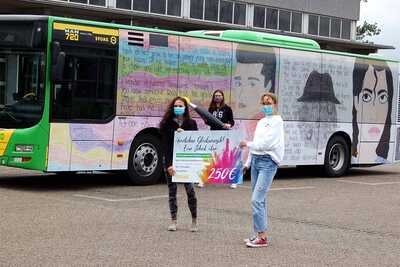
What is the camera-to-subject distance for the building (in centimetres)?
3011

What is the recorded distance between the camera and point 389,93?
1969cm

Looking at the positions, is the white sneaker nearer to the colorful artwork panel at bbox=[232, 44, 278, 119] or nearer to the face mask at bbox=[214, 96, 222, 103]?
the face mask at bbox=[214, 96, 222, 103]

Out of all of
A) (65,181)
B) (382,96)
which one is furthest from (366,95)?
(65,181)

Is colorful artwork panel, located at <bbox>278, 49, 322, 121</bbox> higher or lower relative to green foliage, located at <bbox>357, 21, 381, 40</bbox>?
lower

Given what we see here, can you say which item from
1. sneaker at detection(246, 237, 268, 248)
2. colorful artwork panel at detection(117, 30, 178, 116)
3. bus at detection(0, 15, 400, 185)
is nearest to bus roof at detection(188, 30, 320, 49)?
bus at detection(0, 15, 400, 185)

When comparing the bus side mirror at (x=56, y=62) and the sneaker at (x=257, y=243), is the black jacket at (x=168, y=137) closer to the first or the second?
the sneaker at (x=257, y=243)

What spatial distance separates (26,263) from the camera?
23.6 ft

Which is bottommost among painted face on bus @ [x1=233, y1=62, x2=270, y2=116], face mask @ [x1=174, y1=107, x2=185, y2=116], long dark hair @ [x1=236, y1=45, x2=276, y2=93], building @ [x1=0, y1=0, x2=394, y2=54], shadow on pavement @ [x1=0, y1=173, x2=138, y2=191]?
shadow on pavement @ [x1=0, y1=173, x2=138, y2=191]

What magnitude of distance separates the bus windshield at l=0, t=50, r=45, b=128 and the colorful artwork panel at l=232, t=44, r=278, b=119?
4664 mm

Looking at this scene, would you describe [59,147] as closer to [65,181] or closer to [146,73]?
[65,181]

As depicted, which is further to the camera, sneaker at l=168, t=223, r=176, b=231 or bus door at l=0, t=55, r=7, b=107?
bus door at l=0, t=55, r=7, b=107

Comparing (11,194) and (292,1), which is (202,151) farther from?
(292,1)

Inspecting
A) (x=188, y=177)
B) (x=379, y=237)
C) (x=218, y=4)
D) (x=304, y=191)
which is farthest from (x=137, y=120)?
(x=218, y=4)

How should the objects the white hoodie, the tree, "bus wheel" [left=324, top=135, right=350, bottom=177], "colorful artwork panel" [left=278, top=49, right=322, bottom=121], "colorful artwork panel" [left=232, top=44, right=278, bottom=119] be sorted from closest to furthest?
the white hoodie, "colorful artwork panel" [left=232, top=44, right=278, bottom=119], "colorful artwork panel" [left=278, top=49, right=322, bottom=121], "bus wheel" [left=324, top=135, right=350, bottom=177], the tree
